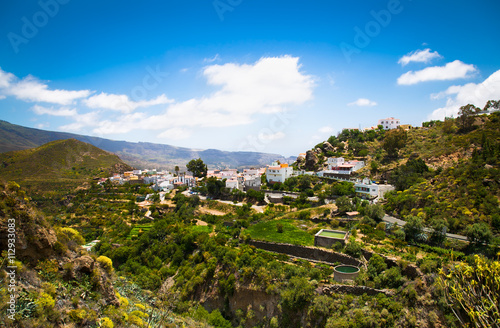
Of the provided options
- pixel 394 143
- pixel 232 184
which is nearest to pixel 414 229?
pixel 394 143

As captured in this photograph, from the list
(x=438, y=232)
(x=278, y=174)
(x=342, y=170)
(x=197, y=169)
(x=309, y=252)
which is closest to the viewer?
(x=438, y=232)

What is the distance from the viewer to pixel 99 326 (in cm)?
882

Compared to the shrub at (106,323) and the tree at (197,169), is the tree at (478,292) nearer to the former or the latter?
the shrub at (106,323)

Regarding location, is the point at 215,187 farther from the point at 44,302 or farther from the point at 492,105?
the point at 492,105

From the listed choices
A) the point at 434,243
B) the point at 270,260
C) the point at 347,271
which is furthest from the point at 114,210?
the point at 434,243

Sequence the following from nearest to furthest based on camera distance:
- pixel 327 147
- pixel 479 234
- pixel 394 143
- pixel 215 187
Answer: pixel 479 234 < pixel 394 143 < pixel 215 187 < pixel 327 147

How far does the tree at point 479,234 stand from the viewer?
19016 mm

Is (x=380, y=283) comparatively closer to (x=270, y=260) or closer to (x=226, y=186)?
(x=270, y=260)

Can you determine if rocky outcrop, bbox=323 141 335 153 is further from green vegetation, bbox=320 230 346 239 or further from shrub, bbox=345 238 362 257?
shrub, bbox=345 238 362 257

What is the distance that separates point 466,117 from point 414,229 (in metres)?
36.3

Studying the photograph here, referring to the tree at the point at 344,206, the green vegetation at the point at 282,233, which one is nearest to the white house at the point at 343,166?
the tree at the point at 344,206

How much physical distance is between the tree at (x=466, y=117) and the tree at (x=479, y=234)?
3403 centimetres

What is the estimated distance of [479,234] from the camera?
62.7ft

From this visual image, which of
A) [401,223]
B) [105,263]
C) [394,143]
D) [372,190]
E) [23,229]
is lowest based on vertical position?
[401,223]
